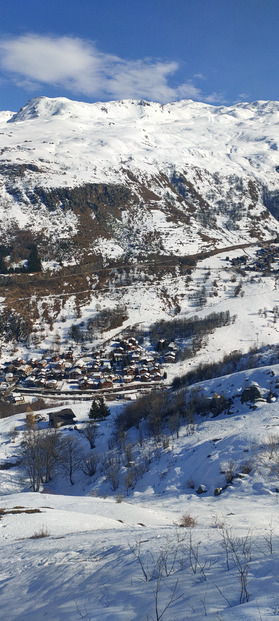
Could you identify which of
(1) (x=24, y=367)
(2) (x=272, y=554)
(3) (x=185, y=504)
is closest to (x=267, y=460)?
(3) (x=185, y=504)

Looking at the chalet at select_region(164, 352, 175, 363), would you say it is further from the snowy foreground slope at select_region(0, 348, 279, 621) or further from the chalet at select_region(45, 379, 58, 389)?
the snowy foreground slope at select_region(0, 348, 279, 621)

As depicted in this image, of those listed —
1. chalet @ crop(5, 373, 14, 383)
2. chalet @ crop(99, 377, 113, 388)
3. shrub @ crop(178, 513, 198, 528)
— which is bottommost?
chalet @ crop(99, 377, 113, 388)

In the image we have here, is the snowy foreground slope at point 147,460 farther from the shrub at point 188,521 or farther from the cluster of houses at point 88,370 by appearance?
the cluster of houses at point 88,370

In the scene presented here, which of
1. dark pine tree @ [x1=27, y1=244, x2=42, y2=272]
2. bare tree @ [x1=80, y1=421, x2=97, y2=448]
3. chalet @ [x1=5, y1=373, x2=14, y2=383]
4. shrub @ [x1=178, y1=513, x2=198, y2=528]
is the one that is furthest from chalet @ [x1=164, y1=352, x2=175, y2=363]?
dark pine tree @ [x1=27, y1=244, x2=42, y2=272]

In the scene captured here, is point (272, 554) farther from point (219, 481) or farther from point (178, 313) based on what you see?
point (178, 313)

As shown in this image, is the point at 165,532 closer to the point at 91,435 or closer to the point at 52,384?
the point at 91,435

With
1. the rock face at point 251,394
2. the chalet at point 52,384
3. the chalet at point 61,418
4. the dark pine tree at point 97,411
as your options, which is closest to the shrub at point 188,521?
the rock face at point 251,394

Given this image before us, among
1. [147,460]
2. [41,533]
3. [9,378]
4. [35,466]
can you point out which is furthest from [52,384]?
[41,533]
